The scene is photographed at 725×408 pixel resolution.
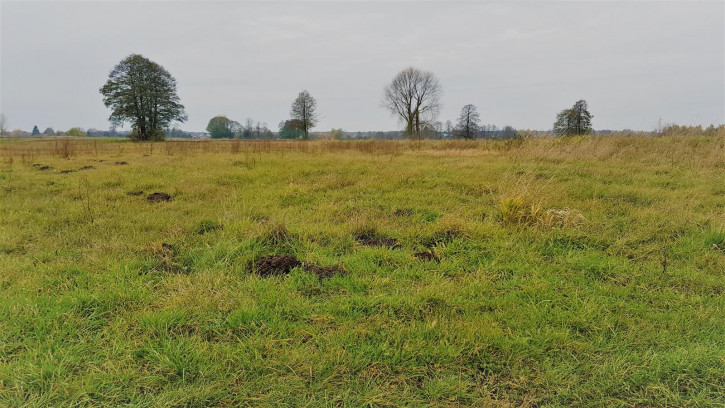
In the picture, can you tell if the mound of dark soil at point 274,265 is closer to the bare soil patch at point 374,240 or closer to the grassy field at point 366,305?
the grassy field at point 366,305

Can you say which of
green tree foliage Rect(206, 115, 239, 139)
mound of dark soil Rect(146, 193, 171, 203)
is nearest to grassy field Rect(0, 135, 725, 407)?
mound of dark soil Rect(146, 193, 171, 203)

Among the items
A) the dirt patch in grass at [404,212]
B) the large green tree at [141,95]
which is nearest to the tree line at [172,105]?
the large green tree at [141,95]

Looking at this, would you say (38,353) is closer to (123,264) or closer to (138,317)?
(138,317)

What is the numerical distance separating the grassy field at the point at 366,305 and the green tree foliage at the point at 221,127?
70.9 m

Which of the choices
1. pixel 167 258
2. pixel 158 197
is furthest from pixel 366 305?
pixel 158 197

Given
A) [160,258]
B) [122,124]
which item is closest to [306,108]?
[122,124]

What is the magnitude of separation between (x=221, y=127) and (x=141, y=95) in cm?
3840

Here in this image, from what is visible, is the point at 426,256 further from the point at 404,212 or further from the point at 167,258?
the point at 167,258

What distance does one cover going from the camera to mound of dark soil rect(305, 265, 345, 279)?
316cm

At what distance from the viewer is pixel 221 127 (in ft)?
231

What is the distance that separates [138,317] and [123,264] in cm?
115

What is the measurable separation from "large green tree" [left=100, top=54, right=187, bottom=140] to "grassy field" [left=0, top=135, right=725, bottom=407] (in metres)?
34.2

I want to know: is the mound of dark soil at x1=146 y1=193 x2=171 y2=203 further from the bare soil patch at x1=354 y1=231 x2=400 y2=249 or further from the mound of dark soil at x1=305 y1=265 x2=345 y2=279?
the mound of dark soil at x1=305 y1=265 x2=345 y2=279

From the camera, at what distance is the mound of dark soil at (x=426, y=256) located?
3.53 m
